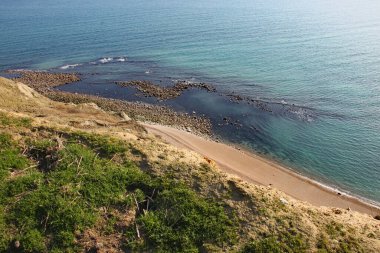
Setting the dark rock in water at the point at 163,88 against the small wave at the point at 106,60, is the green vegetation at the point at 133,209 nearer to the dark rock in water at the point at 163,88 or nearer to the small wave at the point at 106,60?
the dark rock in water at the point at 163,88

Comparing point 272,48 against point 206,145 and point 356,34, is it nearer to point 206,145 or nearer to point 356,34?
point 356,34

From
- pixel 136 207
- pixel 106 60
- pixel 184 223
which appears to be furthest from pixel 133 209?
pixel 106 60

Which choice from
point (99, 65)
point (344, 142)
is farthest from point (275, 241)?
point (99, 65)

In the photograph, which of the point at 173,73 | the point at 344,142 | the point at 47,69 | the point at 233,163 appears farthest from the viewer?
the point at 47,69

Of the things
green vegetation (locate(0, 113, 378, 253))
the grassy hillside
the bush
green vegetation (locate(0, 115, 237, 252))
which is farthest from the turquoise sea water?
green vegetation (locate(0, 115, 237, 252))

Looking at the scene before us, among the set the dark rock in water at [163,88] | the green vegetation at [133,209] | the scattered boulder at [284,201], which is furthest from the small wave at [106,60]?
the scattered boulder at [284,201]

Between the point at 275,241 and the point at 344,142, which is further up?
the point at 275,241
